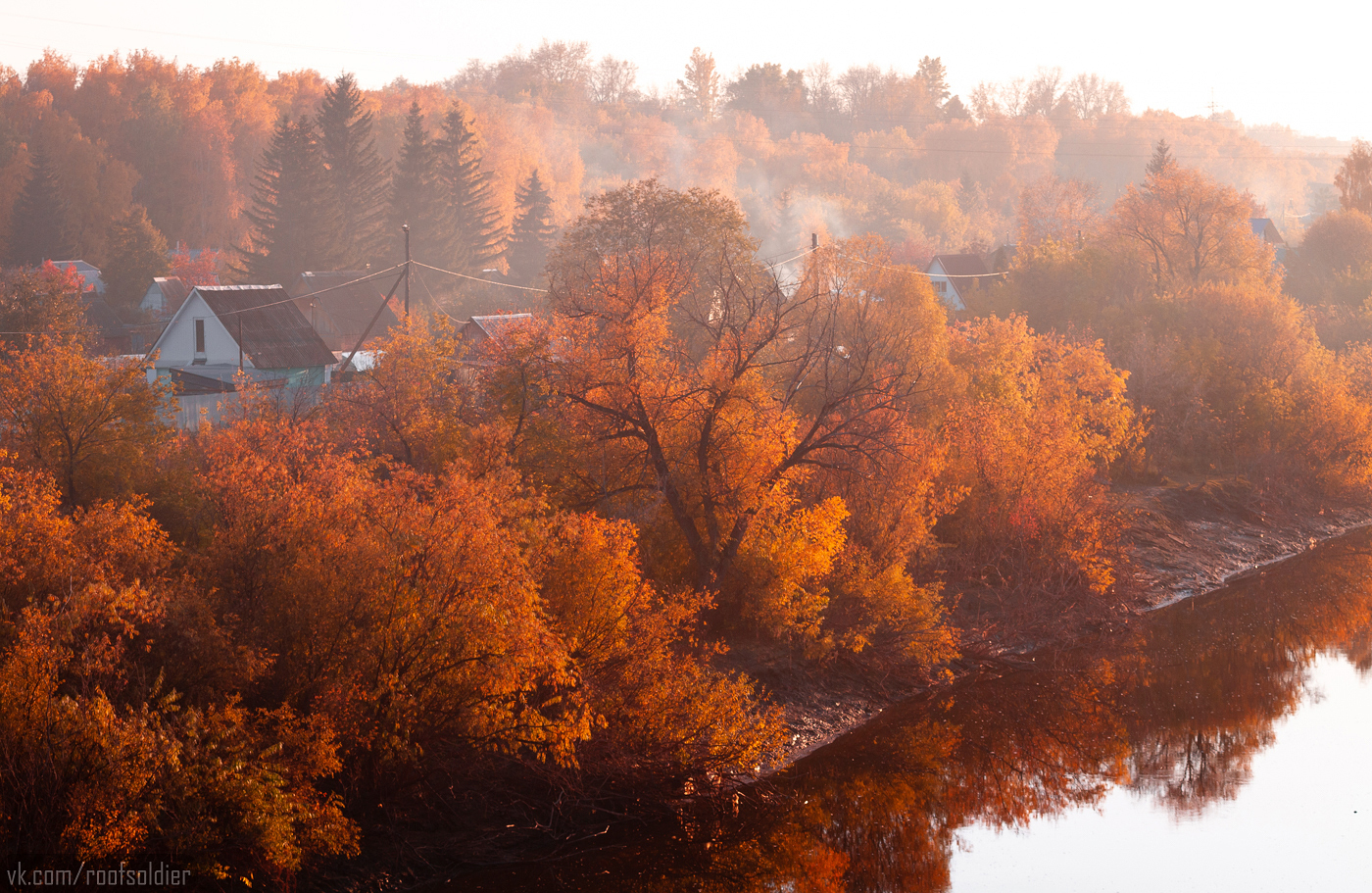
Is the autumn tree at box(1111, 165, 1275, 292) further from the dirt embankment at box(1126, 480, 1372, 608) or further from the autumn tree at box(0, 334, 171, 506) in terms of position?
the autumn tree at box(0, 334, 171, 506)

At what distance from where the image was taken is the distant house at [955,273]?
78312mm

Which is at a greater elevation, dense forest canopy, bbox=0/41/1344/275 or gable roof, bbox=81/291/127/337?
dense forest canopy, bbox=0/41/1344/275

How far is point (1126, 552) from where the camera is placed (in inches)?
1366

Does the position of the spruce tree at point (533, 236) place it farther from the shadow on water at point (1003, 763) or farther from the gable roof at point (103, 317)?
the shadow on water at point (1003, 763)

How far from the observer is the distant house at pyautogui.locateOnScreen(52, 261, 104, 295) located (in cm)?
7641

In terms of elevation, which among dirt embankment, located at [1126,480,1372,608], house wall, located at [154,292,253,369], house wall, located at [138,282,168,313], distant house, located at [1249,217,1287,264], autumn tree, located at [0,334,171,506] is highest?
distant house, located at [1249,217,1287,264]

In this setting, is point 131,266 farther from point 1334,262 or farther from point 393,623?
point 1334,262

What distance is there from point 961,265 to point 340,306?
145ft

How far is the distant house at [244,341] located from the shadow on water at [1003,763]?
30336mm

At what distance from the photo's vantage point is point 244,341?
45.5m

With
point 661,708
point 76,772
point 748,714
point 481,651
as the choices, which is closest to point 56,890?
point 76,772

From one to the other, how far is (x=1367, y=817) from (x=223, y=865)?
1853 cm

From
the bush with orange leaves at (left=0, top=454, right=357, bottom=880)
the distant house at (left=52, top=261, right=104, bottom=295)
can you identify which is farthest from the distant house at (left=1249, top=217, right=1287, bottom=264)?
the bush with orange leaves at (left=0, top=454, right=357, bottom=880)

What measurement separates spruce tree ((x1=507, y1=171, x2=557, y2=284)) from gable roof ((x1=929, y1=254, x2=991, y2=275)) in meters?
28.4
